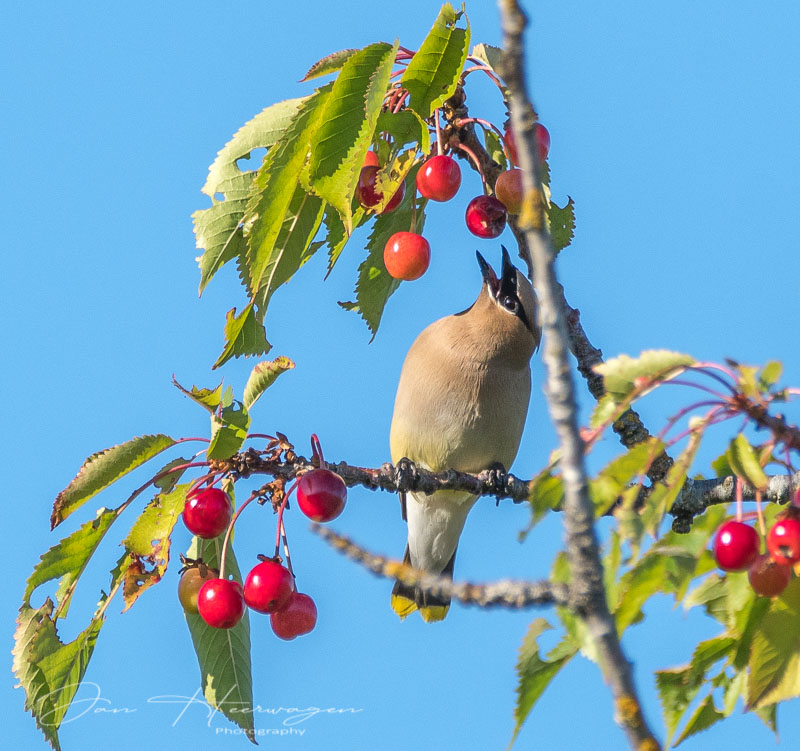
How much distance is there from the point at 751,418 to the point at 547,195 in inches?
63.3

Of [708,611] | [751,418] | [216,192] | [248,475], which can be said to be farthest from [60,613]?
[751,418]

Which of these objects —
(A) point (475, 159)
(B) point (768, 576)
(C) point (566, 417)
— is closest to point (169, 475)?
(A) point (475, 159)

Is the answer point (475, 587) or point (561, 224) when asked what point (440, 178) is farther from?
point (475, 587)

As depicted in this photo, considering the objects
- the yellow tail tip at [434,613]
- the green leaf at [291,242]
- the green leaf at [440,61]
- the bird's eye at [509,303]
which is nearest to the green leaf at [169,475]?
the green leaf at [291,242]

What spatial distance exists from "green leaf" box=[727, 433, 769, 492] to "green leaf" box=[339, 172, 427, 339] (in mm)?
2144

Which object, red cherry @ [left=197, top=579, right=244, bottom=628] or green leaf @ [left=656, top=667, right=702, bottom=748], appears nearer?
green leaf @ [left=656, top=667, right=702, bottom=748]

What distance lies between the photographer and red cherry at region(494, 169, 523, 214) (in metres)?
4.05

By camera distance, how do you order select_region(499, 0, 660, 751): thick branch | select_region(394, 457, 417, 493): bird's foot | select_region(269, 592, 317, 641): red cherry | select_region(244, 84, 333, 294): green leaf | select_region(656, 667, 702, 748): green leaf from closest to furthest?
select_region(499, 0, 660, 751): thick branch → select_region(656, 667, 702, 748): green leaf → select_region(244, 84, 333, 294): green leaf → select_region(269, 592, 317, 641): red cherry → select_region(394, 457, 417, 493): bird's foot

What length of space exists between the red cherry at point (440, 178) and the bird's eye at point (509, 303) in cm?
246

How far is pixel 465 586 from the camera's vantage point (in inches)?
79.0

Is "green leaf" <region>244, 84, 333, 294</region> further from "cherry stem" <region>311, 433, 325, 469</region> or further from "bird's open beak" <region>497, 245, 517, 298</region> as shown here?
"bird's open beak" <region>497, 245, 517, 298</region>

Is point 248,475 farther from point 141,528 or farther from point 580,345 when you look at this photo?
point 580,345

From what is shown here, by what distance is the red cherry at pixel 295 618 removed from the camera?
154 inches

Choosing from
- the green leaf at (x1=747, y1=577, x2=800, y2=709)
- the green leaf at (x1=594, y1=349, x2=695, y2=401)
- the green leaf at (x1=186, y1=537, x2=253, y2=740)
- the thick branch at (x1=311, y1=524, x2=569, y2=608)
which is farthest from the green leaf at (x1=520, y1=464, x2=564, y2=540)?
the green leaf at (x1=186, y1=537, x2=253, y2=740)
